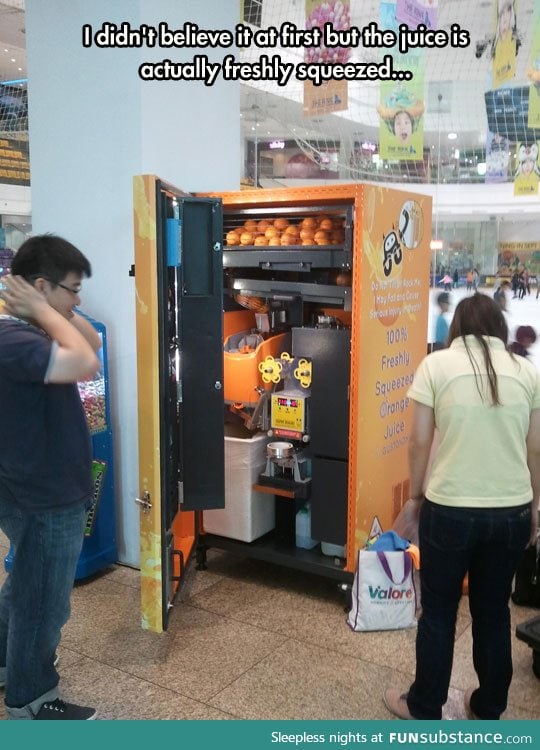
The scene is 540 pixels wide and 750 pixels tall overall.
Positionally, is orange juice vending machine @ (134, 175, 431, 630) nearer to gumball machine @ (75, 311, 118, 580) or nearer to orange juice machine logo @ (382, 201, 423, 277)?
orange juice machine logo @ (382, 201, 423, 277)

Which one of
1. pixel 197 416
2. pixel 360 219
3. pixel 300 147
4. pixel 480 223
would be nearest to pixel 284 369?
pixel 197 416

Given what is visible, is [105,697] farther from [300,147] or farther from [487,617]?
[300,147]

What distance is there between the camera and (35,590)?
227 cm

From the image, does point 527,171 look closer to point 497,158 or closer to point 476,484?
point 497,158

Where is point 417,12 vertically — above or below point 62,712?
above

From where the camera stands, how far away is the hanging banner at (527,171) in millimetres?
5439

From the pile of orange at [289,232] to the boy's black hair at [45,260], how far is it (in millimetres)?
1415

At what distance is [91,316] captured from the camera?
149 inches

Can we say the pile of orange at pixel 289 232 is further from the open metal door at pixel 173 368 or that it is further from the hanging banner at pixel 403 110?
the hanging banner at pixel 403 110

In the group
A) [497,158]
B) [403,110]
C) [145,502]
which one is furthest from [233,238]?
[497,158]

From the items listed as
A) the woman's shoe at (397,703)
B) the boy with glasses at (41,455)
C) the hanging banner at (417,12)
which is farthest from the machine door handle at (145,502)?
the hanging banner at (417,12)

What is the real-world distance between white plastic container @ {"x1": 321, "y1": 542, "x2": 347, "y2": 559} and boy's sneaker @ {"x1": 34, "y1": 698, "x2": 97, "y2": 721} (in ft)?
4.82

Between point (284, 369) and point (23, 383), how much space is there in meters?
1.67

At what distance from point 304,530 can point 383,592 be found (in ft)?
2.11
